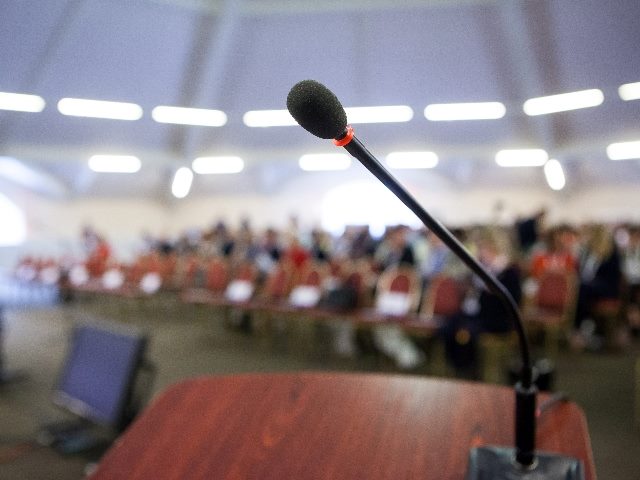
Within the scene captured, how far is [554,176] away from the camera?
8055 mm

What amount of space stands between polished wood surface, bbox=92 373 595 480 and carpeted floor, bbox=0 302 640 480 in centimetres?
43

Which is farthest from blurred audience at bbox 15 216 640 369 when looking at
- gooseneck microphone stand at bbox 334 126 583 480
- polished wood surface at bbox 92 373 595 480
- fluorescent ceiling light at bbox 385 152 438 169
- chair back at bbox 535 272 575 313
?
gooseneck microphone stand at bbox 334 126 583 480

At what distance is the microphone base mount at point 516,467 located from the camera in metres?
0.65

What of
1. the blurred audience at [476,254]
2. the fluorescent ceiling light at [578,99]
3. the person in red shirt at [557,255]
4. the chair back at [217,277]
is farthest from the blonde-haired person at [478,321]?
the chair back at [217,277]

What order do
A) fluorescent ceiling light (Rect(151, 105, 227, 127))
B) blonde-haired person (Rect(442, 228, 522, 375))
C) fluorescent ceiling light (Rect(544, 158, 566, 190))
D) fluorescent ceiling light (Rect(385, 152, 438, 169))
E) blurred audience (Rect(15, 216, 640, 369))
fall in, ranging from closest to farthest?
fluorescent ceiling light (Rect(151, 105, 227, 127)), blonde-haired person (Rect(442, 228, 522, 375)), blurred audience (Rect(15, 216, 640, 369)), fluorescent ceiling light (Rect(544, 158, 566, 190)), fluorescent ceiling light (Rect(385, 152, 438, 169))

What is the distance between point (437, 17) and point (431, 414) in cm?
400

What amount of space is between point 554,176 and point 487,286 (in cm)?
832

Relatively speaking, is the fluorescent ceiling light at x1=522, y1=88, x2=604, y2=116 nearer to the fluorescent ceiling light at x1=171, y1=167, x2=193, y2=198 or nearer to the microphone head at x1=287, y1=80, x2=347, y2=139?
the microphone head at x1=287, y1=80, x2=347, y2=139

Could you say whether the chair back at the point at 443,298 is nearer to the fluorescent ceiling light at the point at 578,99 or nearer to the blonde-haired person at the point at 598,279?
the blonde-haired person at the point at 598,279

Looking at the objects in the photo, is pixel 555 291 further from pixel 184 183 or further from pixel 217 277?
pixel 217 277

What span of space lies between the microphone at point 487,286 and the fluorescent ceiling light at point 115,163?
9077 mm

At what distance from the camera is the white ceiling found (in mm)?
1238

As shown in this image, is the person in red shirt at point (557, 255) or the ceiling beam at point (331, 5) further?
the ceiling beam at point (331, 5)

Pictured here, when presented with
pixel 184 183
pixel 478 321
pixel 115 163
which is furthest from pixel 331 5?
pixel 115 163
